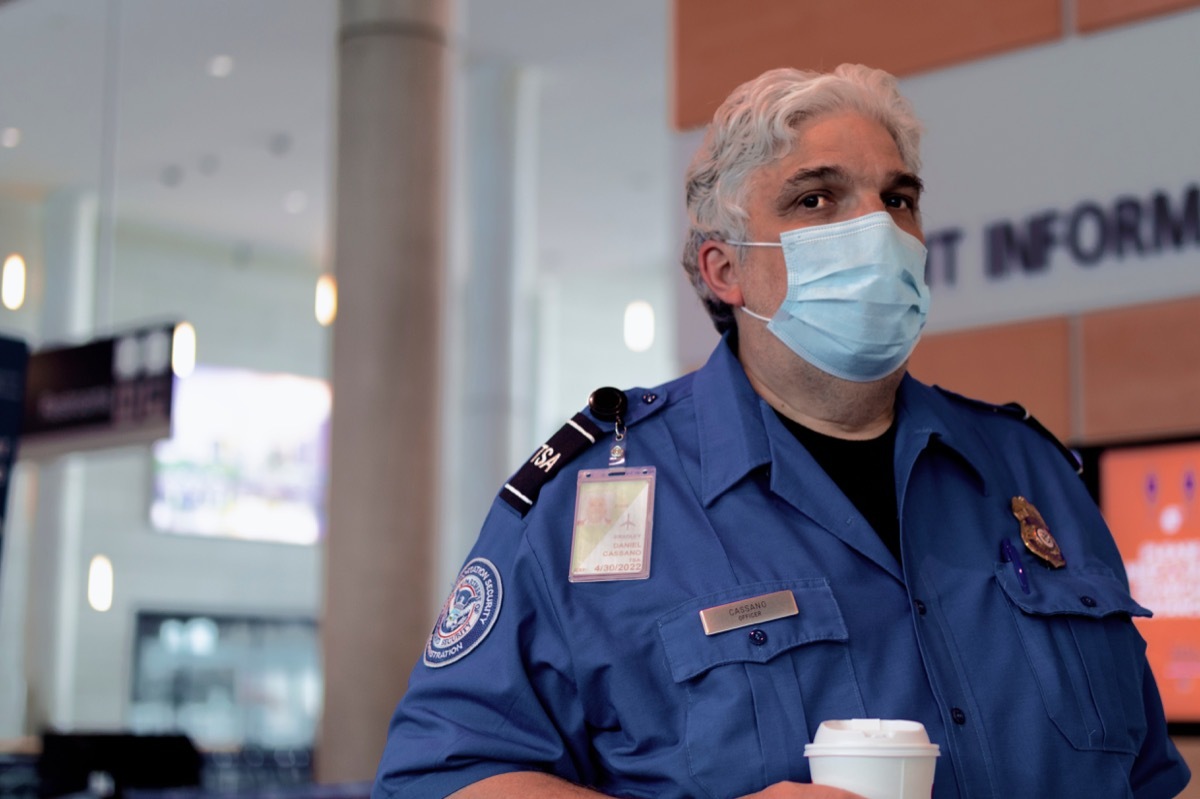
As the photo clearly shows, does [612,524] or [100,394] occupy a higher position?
[100,394]

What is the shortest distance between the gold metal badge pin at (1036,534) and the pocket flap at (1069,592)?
0.02 metres

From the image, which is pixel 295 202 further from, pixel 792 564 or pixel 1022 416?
pixel 792 564

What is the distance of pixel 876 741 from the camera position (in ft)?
4.38

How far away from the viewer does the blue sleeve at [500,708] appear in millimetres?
1559

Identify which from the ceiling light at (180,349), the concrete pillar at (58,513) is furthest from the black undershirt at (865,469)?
the concrete pillar at (58,513)

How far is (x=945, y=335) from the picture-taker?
13.9ft

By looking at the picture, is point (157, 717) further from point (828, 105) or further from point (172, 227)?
point (828, 105)

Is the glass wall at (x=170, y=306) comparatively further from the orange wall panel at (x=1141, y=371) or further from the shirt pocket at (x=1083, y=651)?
the shirt pocket at (x=1083, y=651)

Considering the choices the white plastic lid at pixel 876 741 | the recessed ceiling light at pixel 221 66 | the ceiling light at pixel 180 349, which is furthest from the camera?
the recessed ceiling light at pixel 221 66

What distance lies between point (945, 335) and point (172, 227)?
12.8 m

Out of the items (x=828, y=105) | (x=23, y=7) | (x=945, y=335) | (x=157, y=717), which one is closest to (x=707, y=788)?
(x=828, y=105)

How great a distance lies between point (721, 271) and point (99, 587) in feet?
47.1

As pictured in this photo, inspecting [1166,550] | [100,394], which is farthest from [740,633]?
[100,394]

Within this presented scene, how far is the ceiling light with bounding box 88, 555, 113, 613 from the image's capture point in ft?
49.5
